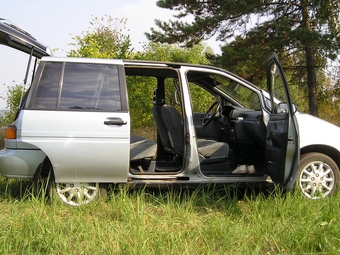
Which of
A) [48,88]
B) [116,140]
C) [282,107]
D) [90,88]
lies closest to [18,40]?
[48,88]

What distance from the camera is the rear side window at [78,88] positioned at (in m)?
4.34

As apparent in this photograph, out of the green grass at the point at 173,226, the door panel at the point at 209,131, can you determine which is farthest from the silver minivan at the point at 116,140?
the door panel at the point at 209,131

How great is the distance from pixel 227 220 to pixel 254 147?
1.65 meters

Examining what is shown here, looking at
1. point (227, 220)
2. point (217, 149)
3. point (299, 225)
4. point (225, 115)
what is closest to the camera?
point (299, 225)

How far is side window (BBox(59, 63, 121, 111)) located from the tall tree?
23.5 ft

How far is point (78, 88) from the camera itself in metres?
4.42

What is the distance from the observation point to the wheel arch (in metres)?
4.69

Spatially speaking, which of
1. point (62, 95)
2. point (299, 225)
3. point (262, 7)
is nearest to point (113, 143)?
point (62, 95)

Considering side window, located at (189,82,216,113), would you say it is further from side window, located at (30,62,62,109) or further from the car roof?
side window, located at (30,62,62,109)

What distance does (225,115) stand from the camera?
224 inches

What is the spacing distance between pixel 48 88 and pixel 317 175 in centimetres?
328

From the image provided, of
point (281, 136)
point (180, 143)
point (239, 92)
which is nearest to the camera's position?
point (281, 136)

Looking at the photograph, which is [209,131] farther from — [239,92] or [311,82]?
[311,82]

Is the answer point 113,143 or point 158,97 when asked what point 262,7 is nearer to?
point 158,97
